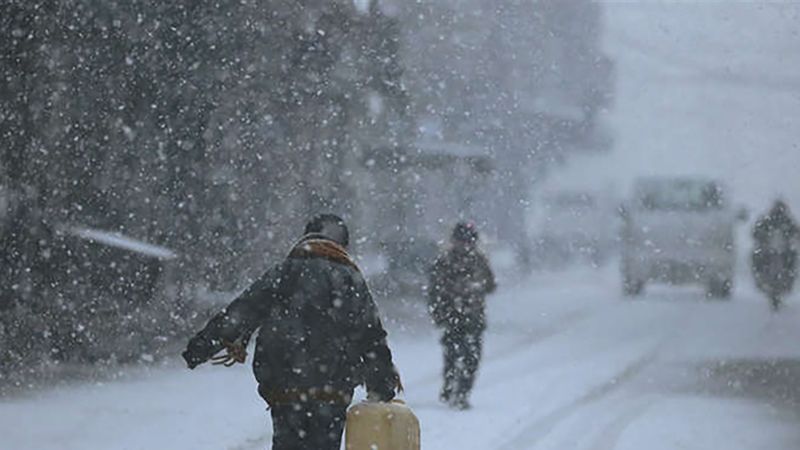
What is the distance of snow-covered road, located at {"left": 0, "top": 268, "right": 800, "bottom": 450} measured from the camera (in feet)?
30.9

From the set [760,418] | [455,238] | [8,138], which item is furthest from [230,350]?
[8,138]

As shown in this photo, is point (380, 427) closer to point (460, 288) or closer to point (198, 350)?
point (198, 350)

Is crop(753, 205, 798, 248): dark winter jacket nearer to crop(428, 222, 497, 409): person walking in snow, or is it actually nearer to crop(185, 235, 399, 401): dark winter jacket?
crop(428, 222, 497, 409): person walking in snow

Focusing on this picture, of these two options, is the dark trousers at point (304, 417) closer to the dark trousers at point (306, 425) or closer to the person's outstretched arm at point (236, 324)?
the dark trousers at point (306, 425)

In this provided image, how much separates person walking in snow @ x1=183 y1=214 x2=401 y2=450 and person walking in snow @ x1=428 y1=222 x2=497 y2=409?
549 centimetres

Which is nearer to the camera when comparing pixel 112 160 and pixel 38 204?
pixel 38 204

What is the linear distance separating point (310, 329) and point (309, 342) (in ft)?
0.16

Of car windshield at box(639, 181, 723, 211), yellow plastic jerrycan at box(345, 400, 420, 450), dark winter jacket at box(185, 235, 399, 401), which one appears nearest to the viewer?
yellow plastic jerrycan at box(345, 400, 420, 450)

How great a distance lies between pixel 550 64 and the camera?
51.2m

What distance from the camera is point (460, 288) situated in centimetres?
1079

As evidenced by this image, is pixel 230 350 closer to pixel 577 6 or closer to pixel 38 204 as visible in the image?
pixel 38 204

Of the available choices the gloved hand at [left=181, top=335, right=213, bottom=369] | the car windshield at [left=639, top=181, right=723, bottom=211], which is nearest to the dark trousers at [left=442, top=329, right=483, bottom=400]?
the gloved hand at [left=181, top=335, right=213, bottom=369]

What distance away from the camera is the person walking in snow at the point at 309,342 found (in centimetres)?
504

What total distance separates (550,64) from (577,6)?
10.6 feet
